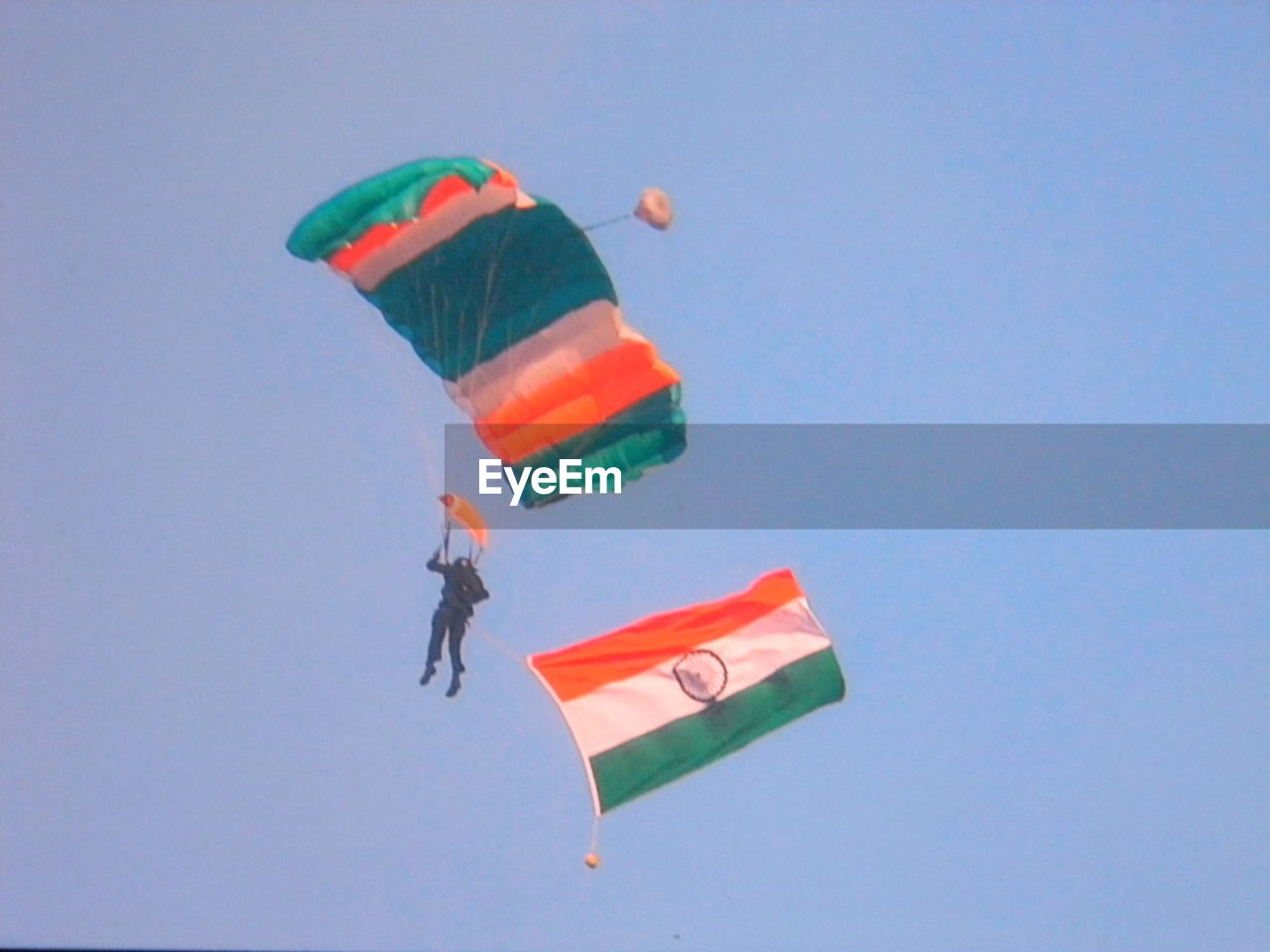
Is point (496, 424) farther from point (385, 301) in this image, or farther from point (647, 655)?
point (647, 655)

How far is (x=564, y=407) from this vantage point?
12805mm

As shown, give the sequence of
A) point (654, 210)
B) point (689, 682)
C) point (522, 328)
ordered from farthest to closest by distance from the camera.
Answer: point (689, 682) → point (522, 328) → point (654, 210)

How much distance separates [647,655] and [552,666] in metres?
0.81

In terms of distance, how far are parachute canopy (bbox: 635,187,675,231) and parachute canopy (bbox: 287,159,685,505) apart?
2.83ft

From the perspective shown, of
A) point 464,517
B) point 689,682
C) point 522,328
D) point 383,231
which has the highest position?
point 383,231

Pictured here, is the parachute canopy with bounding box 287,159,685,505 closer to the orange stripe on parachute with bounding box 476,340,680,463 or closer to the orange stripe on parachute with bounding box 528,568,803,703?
the orange stripe on parachute with bounding box 476,340,680,463

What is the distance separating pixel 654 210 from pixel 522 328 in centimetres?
177

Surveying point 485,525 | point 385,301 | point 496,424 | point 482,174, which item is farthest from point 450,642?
point 482,174

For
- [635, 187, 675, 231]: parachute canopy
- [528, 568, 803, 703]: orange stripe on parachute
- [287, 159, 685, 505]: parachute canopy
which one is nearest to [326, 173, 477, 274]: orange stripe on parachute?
[287, 159, 685, 505]: parachute canopy

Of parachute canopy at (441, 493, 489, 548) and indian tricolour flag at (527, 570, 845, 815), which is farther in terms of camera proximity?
indian tricolour flag at (527, 570, 845, 815)

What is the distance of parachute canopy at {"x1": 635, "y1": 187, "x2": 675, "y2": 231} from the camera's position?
1142 cm

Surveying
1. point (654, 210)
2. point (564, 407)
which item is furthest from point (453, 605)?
point (654, 210)

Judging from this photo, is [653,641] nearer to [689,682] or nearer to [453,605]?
[689,682]

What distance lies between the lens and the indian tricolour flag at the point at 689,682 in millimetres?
12875
